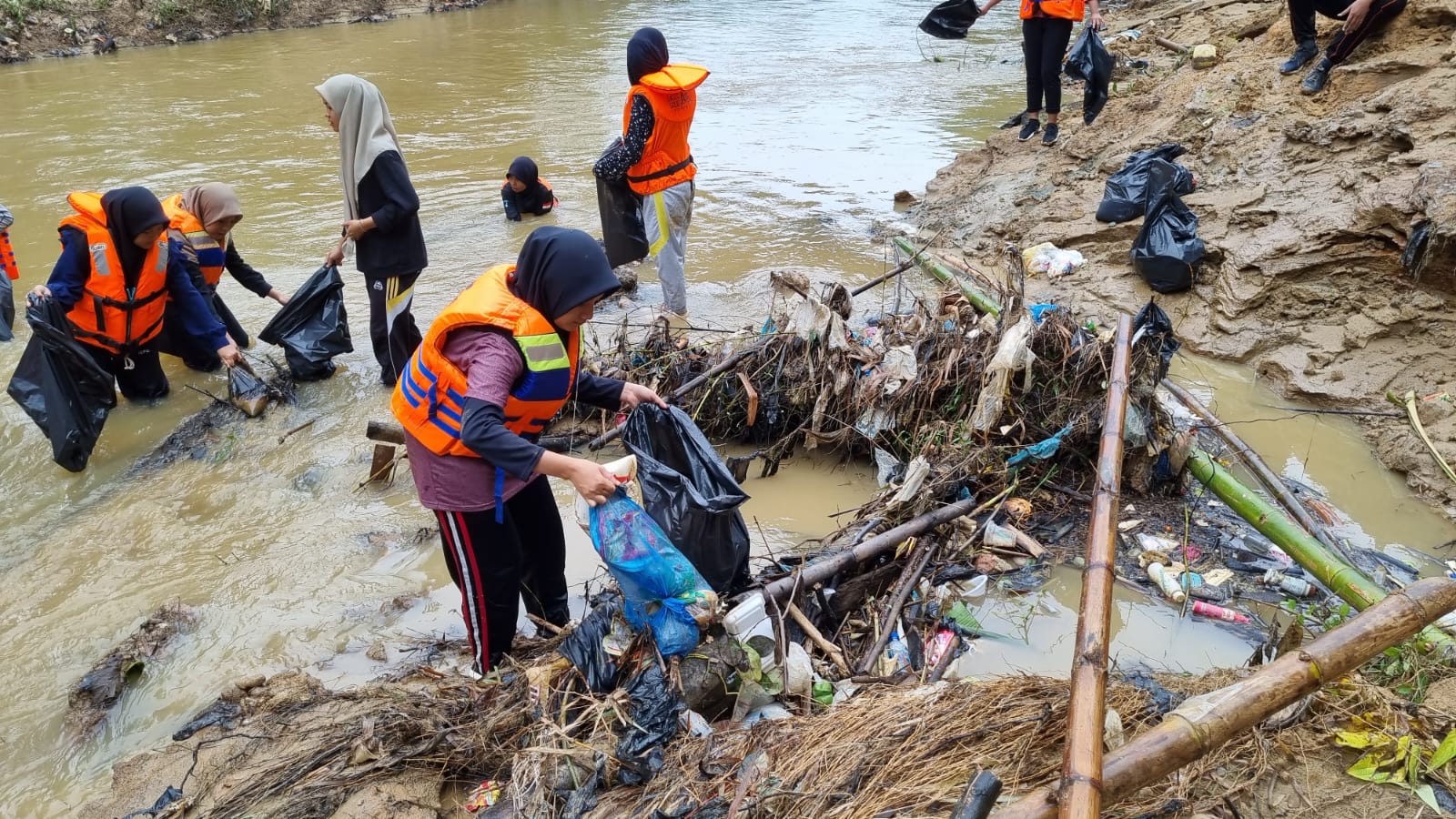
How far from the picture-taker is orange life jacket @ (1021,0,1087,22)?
7.05 m

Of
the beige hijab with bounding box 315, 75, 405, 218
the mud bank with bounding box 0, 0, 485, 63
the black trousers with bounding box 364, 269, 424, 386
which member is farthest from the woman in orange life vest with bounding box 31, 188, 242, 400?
the mud bank with bounding box 0, 0, 485, 63

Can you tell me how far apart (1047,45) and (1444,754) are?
652 cm

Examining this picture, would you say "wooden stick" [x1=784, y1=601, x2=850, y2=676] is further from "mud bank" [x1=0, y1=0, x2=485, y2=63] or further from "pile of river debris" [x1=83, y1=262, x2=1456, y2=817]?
"mud bank" [x1=0, y1=0, x2=485, y2=63]

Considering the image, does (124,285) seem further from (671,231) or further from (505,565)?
(505,565)

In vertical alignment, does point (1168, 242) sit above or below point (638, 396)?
below

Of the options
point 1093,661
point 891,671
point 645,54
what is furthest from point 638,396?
point 645,54

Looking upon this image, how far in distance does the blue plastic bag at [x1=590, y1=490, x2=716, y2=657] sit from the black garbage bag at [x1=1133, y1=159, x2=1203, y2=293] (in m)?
4.22

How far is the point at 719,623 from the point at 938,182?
260 inches

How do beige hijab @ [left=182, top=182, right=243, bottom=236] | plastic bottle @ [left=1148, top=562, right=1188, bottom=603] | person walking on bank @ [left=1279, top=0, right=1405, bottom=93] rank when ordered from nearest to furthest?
plastic bottle @ [left=1148, top=562, right=1188, bottom=603], beige hijab @ [left=182, top=182, right=243, bottom=236], person walking on bank @ [left=1279, top=0, right=1405, bottom=93]

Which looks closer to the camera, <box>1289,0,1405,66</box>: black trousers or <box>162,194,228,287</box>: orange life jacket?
<box>162,194,228,287</box>: orange life jacket

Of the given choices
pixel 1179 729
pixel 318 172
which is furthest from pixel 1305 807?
pixel 318 172

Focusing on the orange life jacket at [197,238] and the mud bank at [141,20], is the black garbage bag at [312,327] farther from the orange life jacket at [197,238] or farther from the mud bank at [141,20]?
the mud bank at [141,20]

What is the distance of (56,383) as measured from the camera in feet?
14.0

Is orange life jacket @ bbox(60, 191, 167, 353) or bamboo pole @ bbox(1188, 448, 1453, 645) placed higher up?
orange life jacket @ bbox(60, 191, 167, 353)
